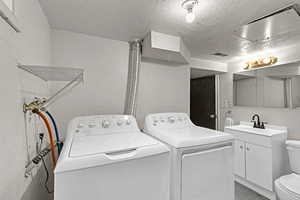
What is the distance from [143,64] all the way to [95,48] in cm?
72

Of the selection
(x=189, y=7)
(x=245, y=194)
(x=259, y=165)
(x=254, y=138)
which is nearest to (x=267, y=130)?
(x=254, y=138)

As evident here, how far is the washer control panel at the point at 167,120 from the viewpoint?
5.53ft

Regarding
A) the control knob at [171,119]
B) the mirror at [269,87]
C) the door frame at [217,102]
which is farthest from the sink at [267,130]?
the control knob at [171,119]

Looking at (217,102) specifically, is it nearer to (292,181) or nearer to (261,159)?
(261,159)

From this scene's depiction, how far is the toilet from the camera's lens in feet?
4.62

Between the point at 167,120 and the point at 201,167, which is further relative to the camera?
the point at 167,120

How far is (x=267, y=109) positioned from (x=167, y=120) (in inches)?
82.0

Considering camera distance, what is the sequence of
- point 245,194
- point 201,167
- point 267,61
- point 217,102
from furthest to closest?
point 217,102 < point 267,61 < point 245,194 < point 201,167

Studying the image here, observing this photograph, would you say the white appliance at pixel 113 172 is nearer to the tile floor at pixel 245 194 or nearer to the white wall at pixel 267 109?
the tile floor at pixel 245 194

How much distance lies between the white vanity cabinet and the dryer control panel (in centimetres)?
115

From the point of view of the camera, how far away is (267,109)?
250 centimetres

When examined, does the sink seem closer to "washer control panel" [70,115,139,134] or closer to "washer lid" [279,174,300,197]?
"washer lid" [279,174,300,197]

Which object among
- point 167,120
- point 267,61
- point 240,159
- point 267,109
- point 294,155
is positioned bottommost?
point 240,159

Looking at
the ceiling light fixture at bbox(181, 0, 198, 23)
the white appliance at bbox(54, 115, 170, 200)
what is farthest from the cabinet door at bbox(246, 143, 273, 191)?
the ceiling light fixture at bbox(181, 0, 198, 23)
